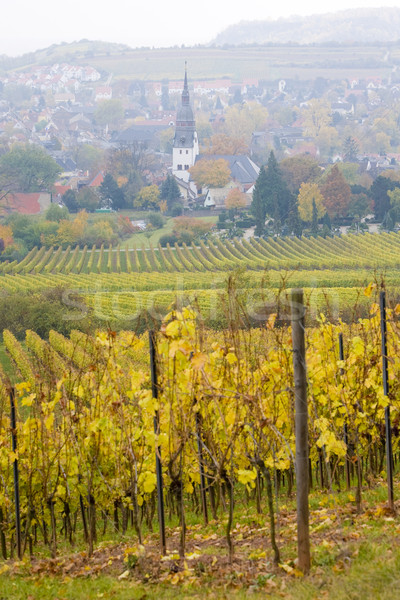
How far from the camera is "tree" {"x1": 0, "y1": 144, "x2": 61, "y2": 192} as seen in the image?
3150 inches

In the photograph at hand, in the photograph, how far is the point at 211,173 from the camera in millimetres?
77875

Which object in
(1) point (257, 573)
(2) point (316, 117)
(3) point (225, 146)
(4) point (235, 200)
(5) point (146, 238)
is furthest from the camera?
(2) point (316, 117)

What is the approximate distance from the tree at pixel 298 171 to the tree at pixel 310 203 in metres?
8.58

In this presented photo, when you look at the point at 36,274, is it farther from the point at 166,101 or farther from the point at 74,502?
the point at 166,101

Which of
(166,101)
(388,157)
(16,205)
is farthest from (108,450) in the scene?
(166,101)

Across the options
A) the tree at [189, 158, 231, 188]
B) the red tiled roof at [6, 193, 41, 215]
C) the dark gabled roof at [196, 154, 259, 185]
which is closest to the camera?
the red tiled roof at [6, 193, 41, 215]

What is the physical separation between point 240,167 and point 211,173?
9.70 metres

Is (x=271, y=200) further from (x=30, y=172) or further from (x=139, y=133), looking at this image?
(x=139, y=133)

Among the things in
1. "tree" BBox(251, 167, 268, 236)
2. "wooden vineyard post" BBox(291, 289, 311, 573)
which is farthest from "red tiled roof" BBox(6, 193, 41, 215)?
"wooden vineyard post" BBox(291, 289, 311, 573)

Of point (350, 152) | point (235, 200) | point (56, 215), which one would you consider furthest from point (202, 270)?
point (350, 152)

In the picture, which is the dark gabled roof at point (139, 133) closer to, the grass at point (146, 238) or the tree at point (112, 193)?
the tree at point (112, 193)

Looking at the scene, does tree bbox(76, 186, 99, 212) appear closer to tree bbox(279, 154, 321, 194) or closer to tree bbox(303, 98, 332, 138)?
tree bbox(279, 154, 321, 194)

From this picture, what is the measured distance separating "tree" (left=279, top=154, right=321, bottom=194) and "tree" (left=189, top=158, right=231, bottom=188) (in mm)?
6986

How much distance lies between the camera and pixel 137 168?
284 feet
